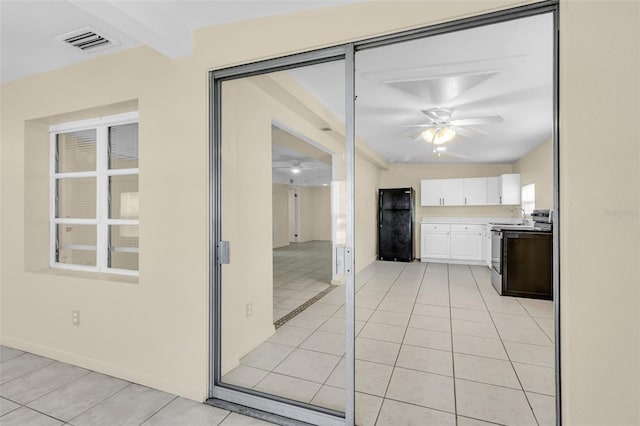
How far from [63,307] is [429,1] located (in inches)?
136

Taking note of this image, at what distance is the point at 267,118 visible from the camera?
117 inches

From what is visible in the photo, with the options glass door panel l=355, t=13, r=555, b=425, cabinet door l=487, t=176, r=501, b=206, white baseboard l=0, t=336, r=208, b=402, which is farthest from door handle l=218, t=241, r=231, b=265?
cabinet door l=487, t=176, r=501, b=206

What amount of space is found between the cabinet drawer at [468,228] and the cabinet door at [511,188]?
849 millimetres

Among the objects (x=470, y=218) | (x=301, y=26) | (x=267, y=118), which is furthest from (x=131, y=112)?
(x=470, y=218)

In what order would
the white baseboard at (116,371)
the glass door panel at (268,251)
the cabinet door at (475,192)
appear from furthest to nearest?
the cabinet door at (475,192), the glass door panel at (268,251), the white baseboard at (116,371)

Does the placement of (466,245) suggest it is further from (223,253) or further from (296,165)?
(223,253)

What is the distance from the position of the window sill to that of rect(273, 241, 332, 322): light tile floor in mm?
1596

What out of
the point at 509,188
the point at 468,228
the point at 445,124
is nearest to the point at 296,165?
the point at 445,124

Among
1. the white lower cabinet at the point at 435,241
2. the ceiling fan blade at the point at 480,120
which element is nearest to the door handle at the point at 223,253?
the ceiling fan blade at the point at 480,120

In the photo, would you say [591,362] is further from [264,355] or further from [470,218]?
[470,218]

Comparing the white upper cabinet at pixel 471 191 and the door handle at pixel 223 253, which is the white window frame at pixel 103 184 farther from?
the white upper cabinet at pixel 471 191

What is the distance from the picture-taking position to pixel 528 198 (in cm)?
652

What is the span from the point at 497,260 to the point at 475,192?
9.97 feet

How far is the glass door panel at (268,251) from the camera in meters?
2.26
